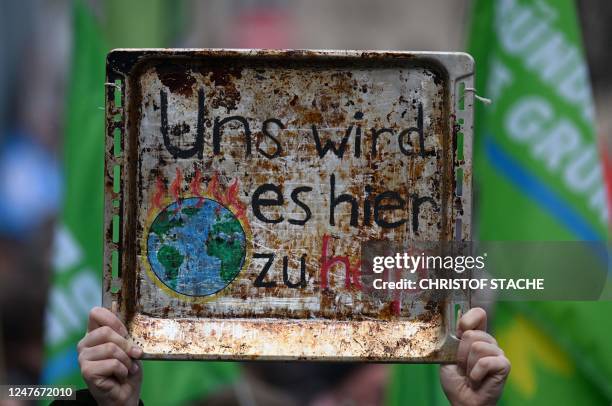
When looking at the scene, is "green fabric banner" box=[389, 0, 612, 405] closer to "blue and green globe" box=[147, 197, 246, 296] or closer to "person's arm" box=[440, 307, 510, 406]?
"person's arm" box=[440, 307, 510, 406]

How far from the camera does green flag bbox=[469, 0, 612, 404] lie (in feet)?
12.4

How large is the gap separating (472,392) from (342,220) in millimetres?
490

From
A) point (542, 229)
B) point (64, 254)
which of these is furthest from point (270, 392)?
point (542, 229)

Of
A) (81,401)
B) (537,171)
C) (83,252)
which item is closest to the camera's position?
(81,401)

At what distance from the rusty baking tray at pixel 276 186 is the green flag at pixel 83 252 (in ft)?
6.04

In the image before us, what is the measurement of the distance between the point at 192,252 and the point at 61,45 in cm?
776

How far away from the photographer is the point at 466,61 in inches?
90.7

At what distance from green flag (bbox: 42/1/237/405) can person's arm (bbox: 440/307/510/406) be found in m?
1.95

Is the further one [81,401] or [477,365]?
[81,401]

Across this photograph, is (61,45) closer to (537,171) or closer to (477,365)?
(537,171)

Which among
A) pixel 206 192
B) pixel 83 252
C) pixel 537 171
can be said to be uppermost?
pixel 206 192

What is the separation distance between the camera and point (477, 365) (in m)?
2.30

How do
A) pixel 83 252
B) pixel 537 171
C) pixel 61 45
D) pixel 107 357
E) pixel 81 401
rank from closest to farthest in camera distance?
pixel 107 357
pixel 81 401
pixel 537 171
pixel 83 252
pixel 61 45

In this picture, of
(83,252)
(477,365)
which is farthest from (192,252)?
(83,252)
